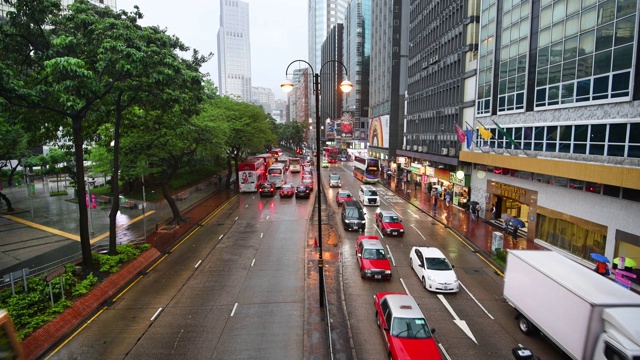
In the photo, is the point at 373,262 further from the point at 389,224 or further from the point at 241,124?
the point at 241,124

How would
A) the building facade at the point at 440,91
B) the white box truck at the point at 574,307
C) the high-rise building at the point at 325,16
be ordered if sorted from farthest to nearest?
the high-rise building at the point at 325,16 → the building facade at the point at 440,91 → the white box truck at the point at 574,307

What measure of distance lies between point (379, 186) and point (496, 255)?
35392mm

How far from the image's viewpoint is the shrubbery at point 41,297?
13203 millimetres

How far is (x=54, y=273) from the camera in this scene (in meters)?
18.0

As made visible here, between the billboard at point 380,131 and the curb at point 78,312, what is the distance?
189 feet

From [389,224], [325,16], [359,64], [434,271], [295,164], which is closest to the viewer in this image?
[434,271]

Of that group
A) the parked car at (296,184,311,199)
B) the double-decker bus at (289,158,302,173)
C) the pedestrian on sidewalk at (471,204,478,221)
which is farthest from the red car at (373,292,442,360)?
the double-decker bus at (289,158,302,173)

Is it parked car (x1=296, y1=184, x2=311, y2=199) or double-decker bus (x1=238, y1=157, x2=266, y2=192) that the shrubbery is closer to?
parked car (x1=296, y1=184, x2=311, y2=199)

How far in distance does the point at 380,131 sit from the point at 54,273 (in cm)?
6521

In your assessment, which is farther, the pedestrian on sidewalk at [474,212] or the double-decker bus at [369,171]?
the double-decker bus at [369,171]

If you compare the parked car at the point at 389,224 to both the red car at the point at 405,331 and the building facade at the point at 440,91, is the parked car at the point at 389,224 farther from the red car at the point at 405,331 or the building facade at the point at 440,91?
the red car at the point at 405,331

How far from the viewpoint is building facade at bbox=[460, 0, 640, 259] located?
59.6 ft

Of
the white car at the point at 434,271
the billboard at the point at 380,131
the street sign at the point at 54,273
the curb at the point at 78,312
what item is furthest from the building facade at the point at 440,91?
the street sign at the point at 54,273

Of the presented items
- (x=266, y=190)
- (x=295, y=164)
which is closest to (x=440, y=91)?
(x=266, y=190)
